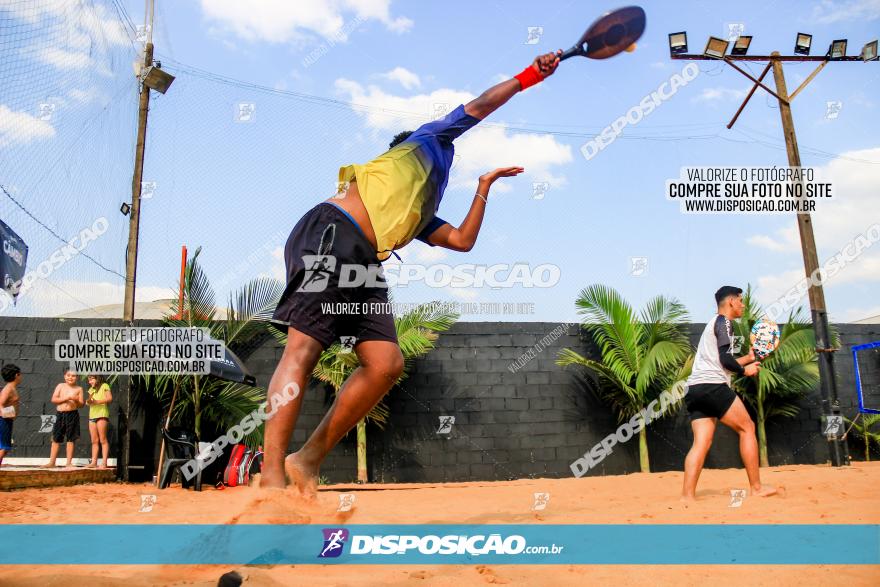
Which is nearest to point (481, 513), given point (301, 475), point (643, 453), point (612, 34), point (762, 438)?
point (301, 475)

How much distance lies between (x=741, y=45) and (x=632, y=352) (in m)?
5.49

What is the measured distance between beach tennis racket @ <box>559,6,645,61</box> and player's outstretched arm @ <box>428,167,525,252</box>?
0.71m

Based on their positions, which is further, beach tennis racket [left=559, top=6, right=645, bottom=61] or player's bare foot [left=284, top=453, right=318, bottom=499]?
beach tennis racket [left=559, top=6, right=645, bottom=61]

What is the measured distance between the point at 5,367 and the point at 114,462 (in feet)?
5.91

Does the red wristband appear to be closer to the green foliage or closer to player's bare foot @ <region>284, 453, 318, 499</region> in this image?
player's bare foot @ <region>284, 453, 318, 499</region>

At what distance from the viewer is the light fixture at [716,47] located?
34.9ft

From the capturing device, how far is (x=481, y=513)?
187 inches

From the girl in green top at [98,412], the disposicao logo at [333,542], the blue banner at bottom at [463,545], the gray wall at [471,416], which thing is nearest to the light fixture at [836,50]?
the gray wall at [471,416]

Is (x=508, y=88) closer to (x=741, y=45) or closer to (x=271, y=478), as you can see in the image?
(x=271, y=478)

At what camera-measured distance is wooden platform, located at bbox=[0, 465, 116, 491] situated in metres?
6.62

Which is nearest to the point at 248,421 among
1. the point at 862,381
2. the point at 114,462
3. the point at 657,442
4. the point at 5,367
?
the point at 114,462

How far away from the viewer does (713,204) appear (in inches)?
338

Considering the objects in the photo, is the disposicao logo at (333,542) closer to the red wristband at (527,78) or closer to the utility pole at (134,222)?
the red wristband at (527,78)

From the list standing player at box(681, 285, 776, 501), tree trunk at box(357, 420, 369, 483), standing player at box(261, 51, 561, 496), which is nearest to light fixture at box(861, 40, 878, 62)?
standing player at box(681, 285, 776, 501)
